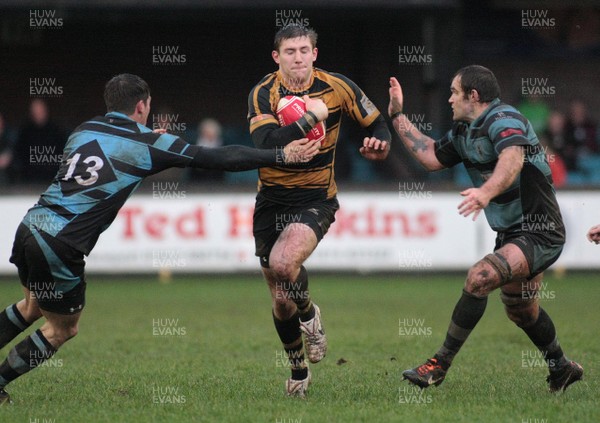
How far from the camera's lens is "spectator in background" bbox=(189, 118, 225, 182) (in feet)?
57.4

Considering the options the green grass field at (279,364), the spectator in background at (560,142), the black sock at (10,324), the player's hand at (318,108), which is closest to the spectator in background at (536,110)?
the spectator in background at (560,142)

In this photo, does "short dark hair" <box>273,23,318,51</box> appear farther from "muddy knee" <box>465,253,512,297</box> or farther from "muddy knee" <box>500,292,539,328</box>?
"muddy knee" <box>500,292,539,328</box>

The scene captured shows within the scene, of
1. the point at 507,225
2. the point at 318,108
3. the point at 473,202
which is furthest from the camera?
the point at 507,225

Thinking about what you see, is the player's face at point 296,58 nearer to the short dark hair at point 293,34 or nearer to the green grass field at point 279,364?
the short dark hair at point 293,34

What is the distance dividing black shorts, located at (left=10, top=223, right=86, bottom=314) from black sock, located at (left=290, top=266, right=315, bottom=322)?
1.49 m

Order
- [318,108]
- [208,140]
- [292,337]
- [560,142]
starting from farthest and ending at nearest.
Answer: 1. [560,142]
2. [208,140]
3. [292,337]
4. [318,108]

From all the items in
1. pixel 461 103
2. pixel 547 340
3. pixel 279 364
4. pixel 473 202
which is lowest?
pixel 279 364

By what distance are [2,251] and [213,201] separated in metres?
3.35

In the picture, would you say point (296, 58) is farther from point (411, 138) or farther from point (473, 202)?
point (473, 202)

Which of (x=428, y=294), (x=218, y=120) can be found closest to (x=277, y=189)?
(x=428, y=294)

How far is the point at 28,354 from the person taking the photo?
7031 millimetres

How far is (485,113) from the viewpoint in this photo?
7.60 m

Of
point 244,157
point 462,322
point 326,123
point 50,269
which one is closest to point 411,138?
point 326,123

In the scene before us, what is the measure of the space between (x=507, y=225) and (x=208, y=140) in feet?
33.8
